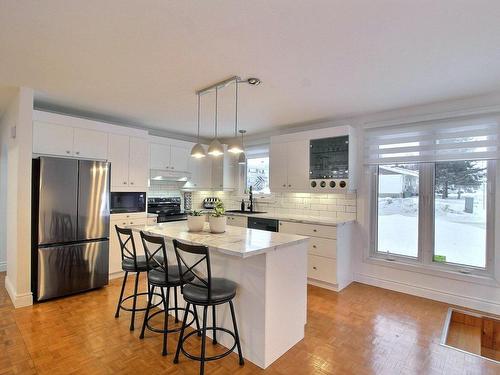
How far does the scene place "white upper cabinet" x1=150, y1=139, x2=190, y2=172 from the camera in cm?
474

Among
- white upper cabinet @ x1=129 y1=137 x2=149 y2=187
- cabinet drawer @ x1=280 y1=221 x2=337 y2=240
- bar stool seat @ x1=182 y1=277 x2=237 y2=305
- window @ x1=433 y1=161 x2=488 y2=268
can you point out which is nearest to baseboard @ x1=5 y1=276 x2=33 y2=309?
white upper cabinet @ x1=129 y1=137 x2=149 y2=187

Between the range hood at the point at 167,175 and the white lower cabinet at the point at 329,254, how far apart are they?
236cm

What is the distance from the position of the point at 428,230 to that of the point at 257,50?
313 centimetres

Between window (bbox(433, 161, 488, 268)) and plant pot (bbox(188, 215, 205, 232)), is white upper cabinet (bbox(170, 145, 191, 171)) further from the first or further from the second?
window (bbox(433, 161, 488, 268))

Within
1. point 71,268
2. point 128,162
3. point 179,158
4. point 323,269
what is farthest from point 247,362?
point 179,158

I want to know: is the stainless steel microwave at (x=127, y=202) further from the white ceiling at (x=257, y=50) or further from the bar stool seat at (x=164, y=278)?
the bar stool seat at (x=164, y=278)

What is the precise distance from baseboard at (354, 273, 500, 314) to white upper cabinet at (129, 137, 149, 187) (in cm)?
358

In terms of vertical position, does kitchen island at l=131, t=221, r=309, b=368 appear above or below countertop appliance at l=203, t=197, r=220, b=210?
below

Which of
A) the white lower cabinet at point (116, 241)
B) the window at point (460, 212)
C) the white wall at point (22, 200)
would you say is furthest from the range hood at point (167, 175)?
the window at point (460, 212)

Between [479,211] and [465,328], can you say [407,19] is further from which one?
[465,328]

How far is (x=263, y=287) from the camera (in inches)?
82.3

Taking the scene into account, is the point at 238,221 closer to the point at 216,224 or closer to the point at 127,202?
the point at 127,202

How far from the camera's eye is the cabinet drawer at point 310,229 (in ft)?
12.1

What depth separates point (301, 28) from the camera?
1878mm
